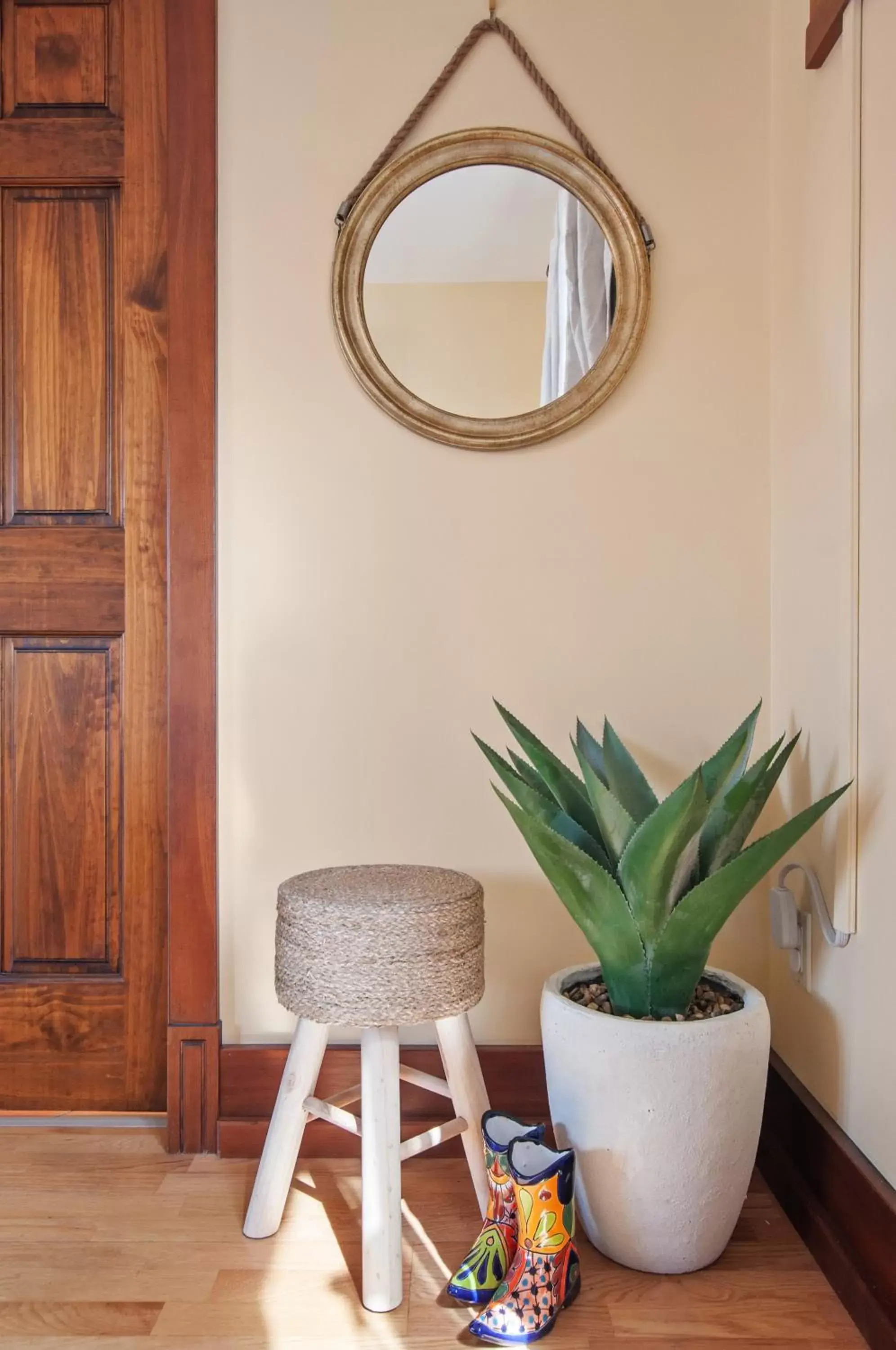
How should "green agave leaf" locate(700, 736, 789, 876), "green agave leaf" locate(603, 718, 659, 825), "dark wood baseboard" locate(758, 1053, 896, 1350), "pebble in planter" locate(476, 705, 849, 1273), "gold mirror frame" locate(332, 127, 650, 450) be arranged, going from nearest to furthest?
1. "dark wood baseboard" locate(758, 1053, 896, 1350)
2. "pebble in planter" locate(476, 705, 849, 1273)
3. "green agave leaf" locate(700, 736, 789, 876)
4. "green agave leaf" locate(603, 718, 659, 825)
5. "gold mirror frame" locate(332, 127, 650, 450)

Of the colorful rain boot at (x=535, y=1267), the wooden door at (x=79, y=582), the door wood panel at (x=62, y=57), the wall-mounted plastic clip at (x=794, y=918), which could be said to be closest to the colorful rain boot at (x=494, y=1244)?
the colorful rain boot at (x=535, y=1267)

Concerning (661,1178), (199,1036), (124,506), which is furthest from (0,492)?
(661,1178)

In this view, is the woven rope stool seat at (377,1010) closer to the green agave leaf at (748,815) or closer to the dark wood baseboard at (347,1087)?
the dark wood baseboard at (347,1087)

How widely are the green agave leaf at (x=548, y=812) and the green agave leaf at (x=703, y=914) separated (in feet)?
0.44

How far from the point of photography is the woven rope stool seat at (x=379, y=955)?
130cm

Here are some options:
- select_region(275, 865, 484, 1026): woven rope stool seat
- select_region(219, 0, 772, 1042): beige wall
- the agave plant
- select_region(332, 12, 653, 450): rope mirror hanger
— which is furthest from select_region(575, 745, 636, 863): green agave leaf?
select_region(332, 12, 653, 450): rope mirror hanger

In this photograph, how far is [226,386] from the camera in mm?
1710

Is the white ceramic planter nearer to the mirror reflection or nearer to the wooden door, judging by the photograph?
the wooden door

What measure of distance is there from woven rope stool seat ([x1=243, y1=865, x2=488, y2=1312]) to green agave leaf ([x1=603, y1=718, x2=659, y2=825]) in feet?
0.85

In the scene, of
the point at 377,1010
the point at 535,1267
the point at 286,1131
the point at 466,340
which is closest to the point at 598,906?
the point at 377,1010

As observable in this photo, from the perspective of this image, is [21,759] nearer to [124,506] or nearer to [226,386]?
[124,506]

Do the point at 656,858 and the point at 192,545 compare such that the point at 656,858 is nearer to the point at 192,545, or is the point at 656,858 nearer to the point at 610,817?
the point at 610,817

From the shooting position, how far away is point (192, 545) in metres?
1.69

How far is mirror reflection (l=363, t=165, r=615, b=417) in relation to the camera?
65.4 inches
